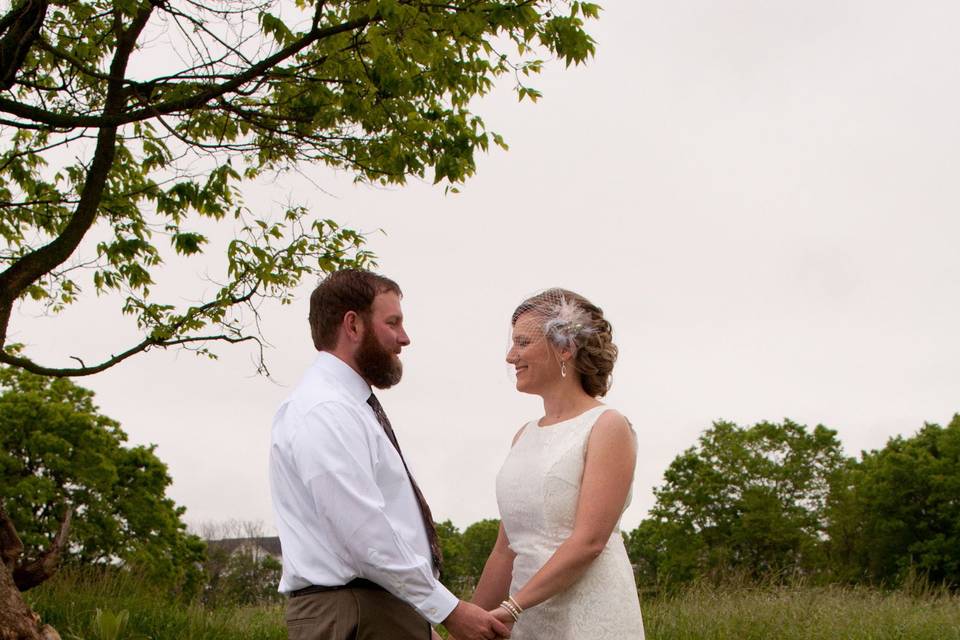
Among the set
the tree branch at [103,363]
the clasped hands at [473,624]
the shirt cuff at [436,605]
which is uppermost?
the tree branch at [103,363]

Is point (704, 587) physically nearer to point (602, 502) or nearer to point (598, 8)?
point (598, 8)

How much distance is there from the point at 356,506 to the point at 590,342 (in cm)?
146

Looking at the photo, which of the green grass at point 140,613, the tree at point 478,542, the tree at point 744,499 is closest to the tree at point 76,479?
the green grass at point 140,613

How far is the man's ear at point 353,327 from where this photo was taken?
455 cm

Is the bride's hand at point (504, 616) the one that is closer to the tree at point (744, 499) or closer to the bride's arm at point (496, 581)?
the bride's arm at point (496, 581)

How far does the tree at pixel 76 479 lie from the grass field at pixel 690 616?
20.6 meters

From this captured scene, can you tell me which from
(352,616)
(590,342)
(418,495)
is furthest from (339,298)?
(352,616)

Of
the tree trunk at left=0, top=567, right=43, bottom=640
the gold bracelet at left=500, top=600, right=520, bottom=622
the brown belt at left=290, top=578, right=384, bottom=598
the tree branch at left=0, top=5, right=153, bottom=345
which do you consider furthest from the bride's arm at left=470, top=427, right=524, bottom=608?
the tree branch at left=0, top=5, right=153, bottom=345

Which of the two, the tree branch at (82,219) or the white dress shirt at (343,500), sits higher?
the tree branch at (82,219)

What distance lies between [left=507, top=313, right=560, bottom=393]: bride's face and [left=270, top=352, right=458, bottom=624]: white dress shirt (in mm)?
858

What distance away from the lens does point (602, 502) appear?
4.56 meters

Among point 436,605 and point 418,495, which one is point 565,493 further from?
point 436,605

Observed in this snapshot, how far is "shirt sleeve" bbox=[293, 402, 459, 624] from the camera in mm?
4051

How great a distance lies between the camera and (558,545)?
15.6 feet
